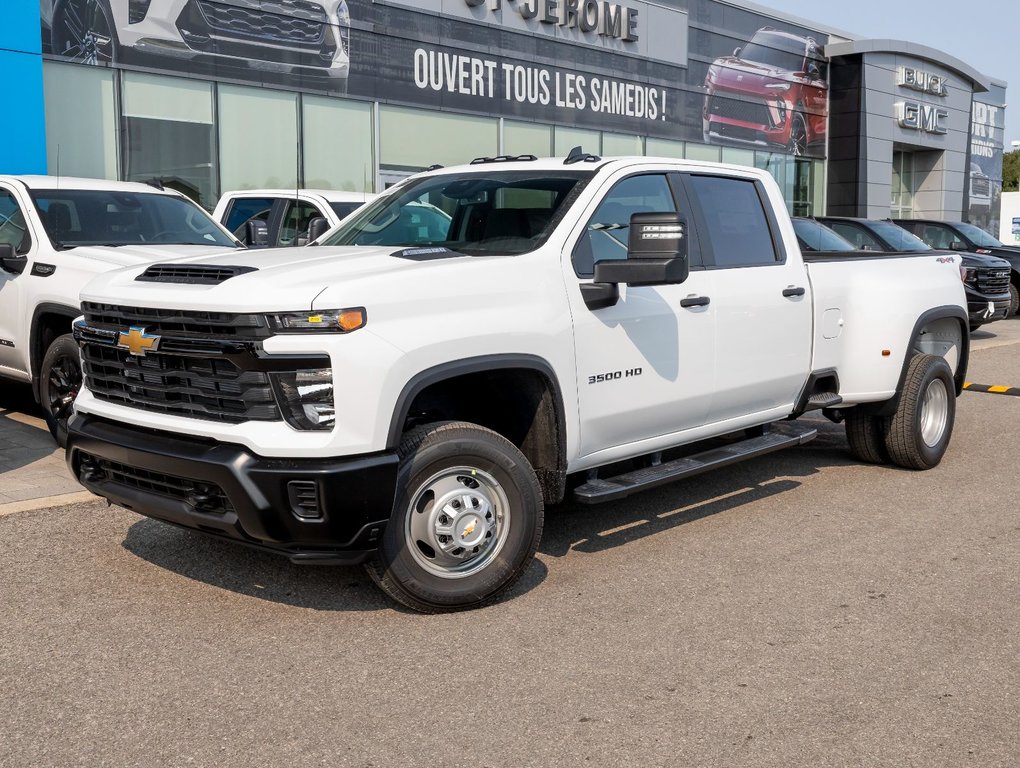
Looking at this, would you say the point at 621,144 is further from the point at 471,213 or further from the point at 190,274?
the point at 190,274

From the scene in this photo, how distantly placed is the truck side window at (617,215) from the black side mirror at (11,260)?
473cm

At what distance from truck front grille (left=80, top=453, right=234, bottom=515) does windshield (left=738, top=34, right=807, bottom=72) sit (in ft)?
94.0

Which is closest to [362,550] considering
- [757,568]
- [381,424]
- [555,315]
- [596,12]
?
[381,424]

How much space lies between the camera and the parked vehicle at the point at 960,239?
1923cm

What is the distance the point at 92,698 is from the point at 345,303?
1650 millimetres

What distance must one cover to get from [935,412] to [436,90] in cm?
1657

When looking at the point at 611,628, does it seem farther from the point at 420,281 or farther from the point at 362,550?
the point at 420,281

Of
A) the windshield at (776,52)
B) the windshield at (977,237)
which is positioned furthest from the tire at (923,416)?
the windshield at (776,52)

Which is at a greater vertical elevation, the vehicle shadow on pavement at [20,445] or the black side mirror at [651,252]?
the black side mirror at [651,252]

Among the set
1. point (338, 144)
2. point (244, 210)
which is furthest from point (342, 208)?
point (338, 144)

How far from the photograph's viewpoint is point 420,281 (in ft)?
14.9

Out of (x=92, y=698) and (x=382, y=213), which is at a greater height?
(x=382, y=213)

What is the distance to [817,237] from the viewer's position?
14141 millimetres

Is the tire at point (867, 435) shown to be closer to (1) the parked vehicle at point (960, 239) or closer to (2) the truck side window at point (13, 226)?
(2) the truck side window at point (13, 226)
